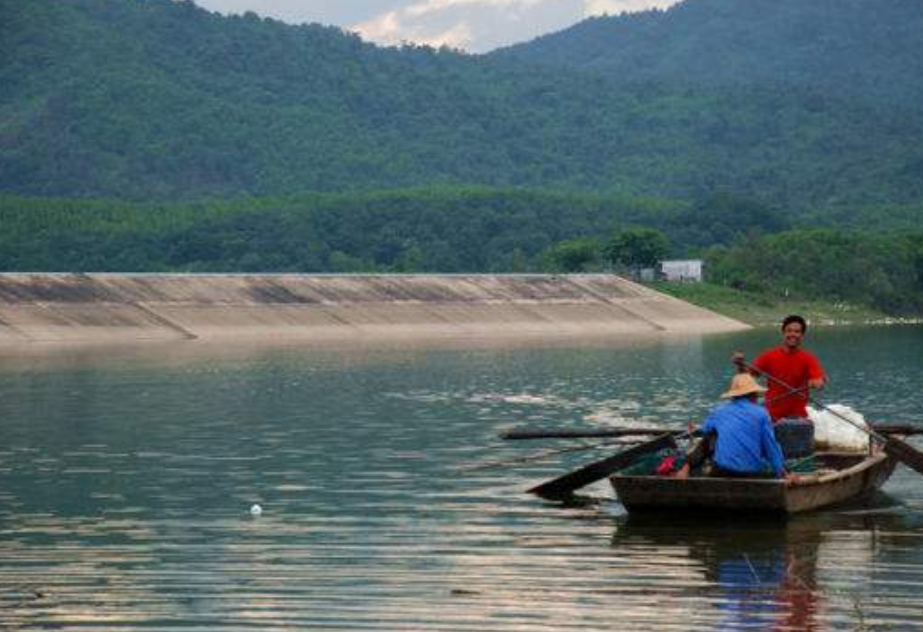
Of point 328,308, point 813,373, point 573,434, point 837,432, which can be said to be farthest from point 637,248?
Answer: point 813,373

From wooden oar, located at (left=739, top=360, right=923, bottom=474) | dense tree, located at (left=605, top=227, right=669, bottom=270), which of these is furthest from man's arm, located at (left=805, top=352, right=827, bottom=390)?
dense tree, located at (left=605, top=227, right=669, bottom=270)

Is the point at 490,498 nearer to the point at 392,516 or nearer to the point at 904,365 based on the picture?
the point at 392,516

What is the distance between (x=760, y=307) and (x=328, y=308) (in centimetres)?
4517

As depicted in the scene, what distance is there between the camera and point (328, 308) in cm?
11850

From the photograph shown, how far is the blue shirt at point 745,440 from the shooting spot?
27062 mm

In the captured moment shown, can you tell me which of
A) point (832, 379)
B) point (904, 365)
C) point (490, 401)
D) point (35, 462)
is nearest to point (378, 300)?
point (904, 365)

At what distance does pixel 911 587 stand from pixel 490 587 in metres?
4.41

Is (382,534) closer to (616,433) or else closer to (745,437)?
(745,437)

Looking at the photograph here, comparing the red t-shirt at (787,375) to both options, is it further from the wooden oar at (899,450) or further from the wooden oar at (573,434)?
the wooden oar at (573,434)

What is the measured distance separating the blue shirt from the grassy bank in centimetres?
11618

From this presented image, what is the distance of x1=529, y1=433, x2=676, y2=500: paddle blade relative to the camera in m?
30.5

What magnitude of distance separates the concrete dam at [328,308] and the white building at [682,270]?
81.4 feet

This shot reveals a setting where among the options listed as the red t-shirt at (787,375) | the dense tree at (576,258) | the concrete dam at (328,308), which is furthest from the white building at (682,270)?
the red t-shirt at (787,375)

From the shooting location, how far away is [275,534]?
26531 millimetres
